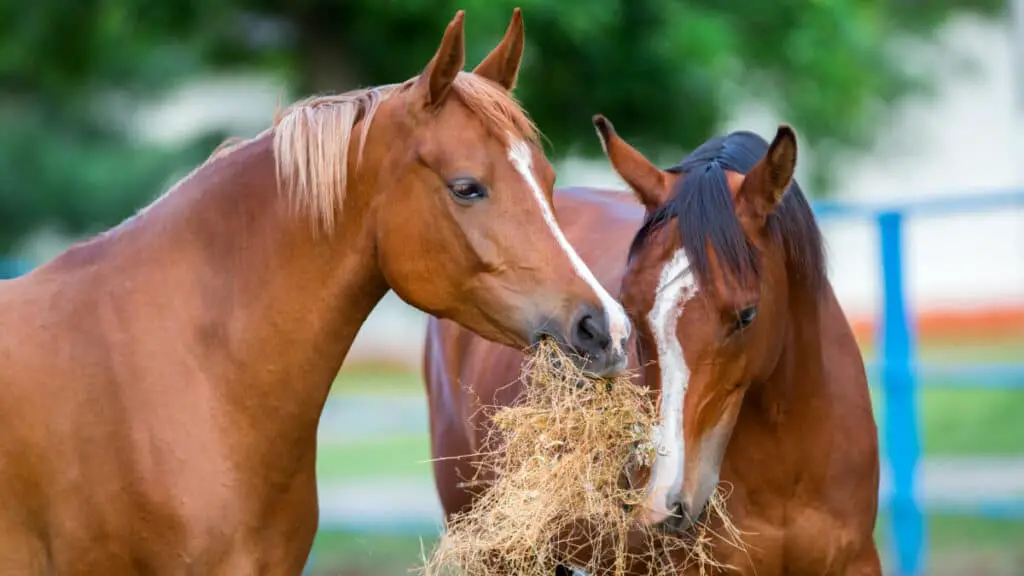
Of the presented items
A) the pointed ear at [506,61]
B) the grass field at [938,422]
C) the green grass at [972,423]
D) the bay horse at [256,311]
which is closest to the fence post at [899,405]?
the green grass at [972,423]

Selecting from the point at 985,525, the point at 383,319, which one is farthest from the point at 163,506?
the point at 383,319

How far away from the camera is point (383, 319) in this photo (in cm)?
1228

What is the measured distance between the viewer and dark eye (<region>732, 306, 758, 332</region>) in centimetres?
337

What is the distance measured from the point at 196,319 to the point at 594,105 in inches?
243

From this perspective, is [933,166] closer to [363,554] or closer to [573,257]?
[363,554]

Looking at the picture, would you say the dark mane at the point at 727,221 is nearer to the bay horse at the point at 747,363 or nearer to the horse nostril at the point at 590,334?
the bay horse at the point at 747,363

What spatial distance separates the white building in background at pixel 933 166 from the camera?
16.8 metres

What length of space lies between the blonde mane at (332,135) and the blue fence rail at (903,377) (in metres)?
3.44

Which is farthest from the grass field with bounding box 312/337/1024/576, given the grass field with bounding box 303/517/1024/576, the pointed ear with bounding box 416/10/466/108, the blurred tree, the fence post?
the blurred tree

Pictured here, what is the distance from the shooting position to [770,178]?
3520mm

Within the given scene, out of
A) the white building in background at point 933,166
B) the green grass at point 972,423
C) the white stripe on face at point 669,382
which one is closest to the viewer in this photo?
the white stripe on face at point 669,382

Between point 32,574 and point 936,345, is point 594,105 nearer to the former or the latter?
point 32,574

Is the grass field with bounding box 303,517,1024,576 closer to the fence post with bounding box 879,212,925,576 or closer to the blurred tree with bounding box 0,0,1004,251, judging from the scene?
the fence post with bounding box 879,212,925,576

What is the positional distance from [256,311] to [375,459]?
9.33 m
